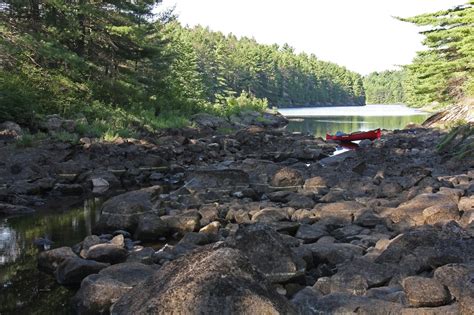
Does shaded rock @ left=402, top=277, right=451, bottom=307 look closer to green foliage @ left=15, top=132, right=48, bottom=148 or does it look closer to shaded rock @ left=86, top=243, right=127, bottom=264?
shaded rock @ left=86, top=243, right=127, bottom=264

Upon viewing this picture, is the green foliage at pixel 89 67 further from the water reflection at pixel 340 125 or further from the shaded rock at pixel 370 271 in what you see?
the shaded rock at pixel 370 271

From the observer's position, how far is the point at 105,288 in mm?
6098

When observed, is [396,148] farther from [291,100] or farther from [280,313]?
[291,100]

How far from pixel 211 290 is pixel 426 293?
6.96 ft

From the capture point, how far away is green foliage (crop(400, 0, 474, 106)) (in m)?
26.8

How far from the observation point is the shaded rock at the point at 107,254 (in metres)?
7.83

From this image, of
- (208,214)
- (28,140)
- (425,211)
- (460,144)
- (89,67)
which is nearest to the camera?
(425,211)

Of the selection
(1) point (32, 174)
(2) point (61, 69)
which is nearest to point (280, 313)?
(1) point (32, 174)

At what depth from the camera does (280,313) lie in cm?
434

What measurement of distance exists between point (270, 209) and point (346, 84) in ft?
531

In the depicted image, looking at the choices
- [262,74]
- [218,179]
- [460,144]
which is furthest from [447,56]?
[262,74]

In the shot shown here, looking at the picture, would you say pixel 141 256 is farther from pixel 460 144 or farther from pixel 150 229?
pixel 460 144

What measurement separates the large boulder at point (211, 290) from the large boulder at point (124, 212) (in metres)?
5.27

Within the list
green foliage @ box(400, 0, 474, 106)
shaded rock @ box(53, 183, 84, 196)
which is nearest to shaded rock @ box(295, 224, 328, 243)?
shaded rock @ box(53, 183, 84, 196)
